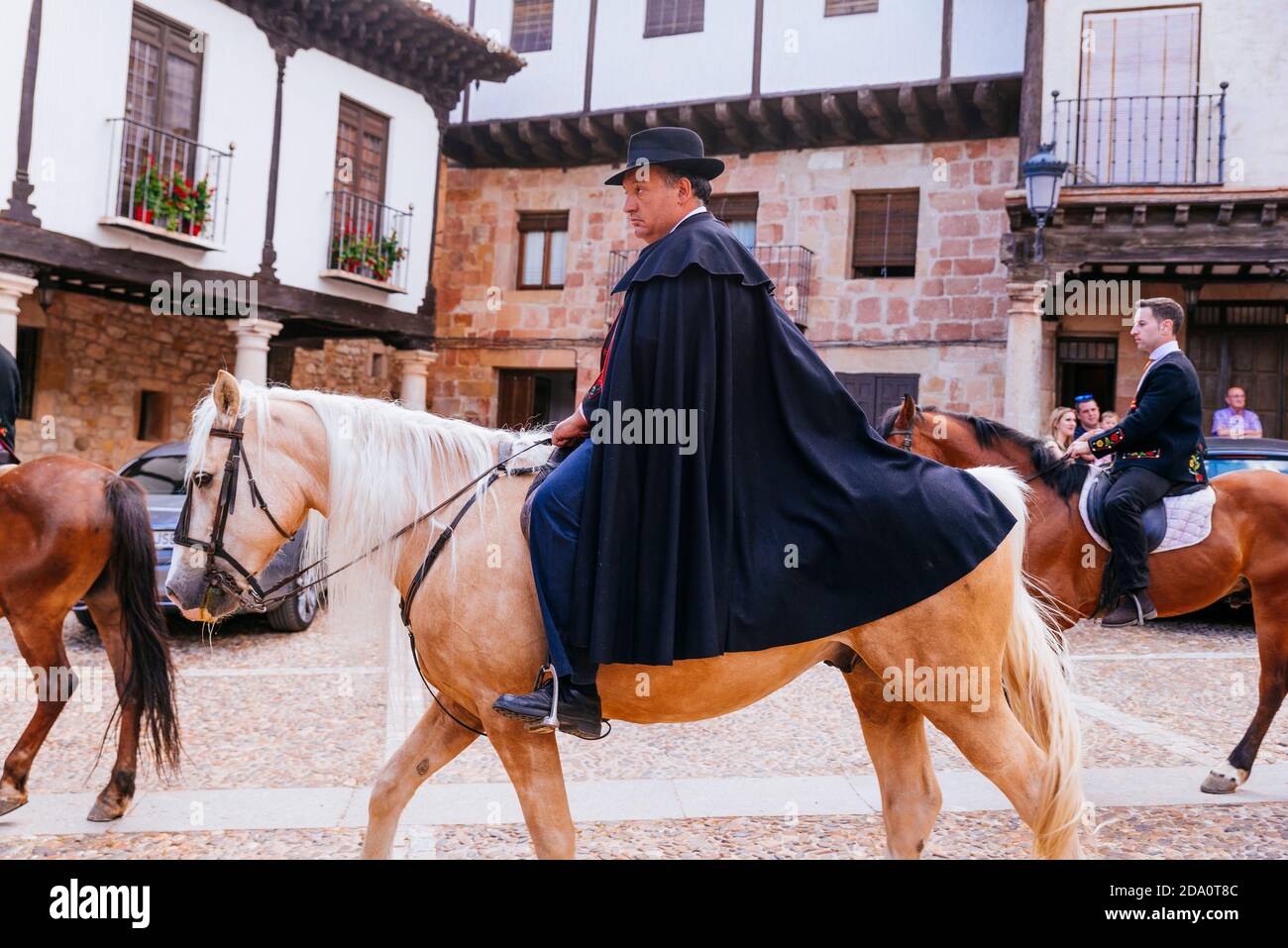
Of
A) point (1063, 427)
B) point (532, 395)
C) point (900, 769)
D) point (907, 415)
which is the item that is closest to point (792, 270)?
point (532, 395)

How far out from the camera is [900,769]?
3.68m

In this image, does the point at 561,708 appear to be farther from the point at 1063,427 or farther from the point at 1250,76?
the point at 1250,76

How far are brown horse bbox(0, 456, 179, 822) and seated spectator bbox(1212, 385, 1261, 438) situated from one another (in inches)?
425

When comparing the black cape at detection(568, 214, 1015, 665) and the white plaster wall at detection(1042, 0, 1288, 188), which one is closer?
the black cape at detection(568, 214, 1015, 665)

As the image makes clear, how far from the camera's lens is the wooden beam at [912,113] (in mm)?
16562

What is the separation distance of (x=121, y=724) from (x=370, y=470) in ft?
8.45

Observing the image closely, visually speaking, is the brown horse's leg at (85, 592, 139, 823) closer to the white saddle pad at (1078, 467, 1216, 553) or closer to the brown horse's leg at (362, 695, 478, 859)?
the brown horse's leg at (362, 695, 478, 859)

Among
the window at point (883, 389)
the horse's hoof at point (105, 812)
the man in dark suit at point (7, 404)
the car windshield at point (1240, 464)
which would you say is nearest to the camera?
the horse's hoof at point (105, 812)

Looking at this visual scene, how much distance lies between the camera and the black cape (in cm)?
306

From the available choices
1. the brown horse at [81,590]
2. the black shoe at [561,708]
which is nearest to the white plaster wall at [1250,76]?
the brown horse at [81,590]

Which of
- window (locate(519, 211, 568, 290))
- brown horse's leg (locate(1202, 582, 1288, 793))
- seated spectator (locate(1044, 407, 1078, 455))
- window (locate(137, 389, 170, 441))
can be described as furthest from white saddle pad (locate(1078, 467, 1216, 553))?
window (locate(137, 389, 170, 441))

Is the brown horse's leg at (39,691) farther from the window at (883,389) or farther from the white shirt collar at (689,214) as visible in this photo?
the window at (883,389)

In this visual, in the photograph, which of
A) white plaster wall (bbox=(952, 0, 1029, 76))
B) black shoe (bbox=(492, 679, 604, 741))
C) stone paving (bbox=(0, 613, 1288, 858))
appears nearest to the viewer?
black shoe (bbox=(492, 679, 604, 741))

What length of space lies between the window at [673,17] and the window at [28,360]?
1118cm
